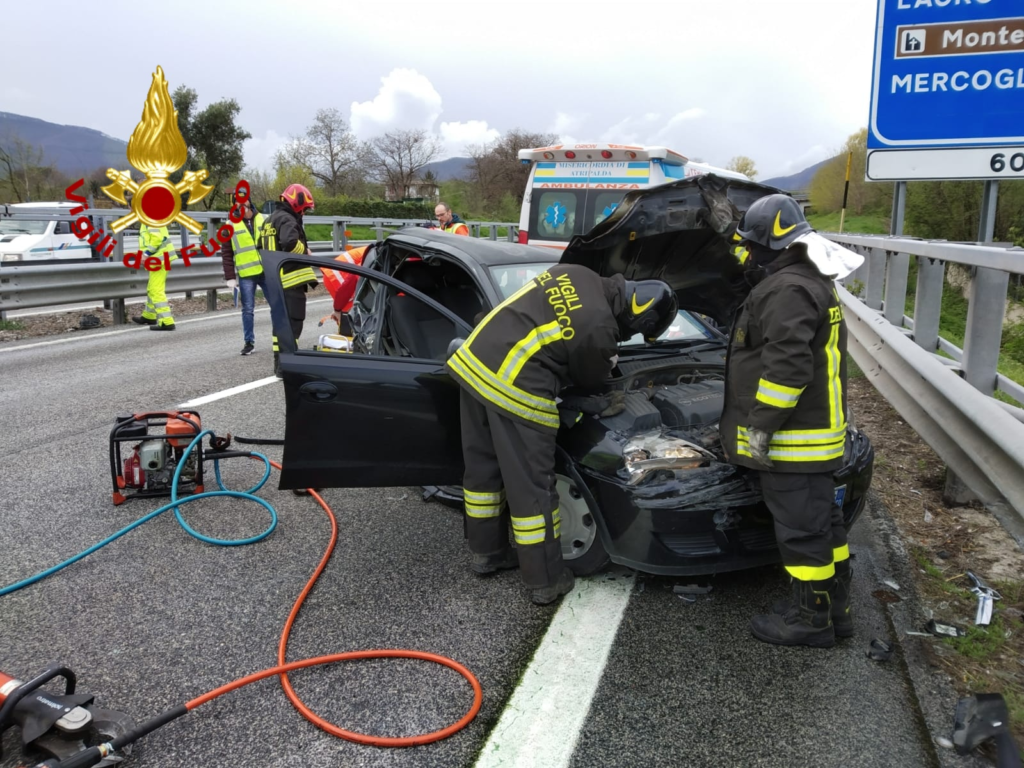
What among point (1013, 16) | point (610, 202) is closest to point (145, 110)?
point (610, 202)

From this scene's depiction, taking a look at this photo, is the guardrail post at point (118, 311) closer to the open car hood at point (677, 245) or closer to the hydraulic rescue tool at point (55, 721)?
the open car hood at point (677, 245)

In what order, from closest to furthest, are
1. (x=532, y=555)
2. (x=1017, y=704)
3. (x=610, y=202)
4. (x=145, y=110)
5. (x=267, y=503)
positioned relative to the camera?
(x=1017, y=704), (x=532, y=555), (x=267, y=503), (x=145, y=110), (x=610, y=202)

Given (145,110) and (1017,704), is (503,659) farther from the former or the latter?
(145,110)

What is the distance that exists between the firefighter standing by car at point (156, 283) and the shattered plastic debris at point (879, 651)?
33.1 feet

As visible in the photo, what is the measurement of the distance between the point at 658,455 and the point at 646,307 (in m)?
0.64

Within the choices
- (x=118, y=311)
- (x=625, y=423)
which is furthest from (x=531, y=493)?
(x=118, y=311)

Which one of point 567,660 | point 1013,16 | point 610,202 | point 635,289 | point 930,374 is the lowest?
point 567,660

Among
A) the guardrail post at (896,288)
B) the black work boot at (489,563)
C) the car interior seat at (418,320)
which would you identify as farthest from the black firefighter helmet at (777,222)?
the guardrail post at (896,288)

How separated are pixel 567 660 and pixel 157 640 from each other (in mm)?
1585

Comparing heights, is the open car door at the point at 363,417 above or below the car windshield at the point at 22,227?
below

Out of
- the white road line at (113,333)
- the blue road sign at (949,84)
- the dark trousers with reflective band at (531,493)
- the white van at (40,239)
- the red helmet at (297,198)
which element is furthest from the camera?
the white van at (40,239)

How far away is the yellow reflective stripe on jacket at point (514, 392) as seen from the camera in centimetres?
326

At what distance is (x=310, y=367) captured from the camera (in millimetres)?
3580

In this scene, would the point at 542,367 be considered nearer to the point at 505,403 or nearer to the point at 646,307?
the point at 505,403
